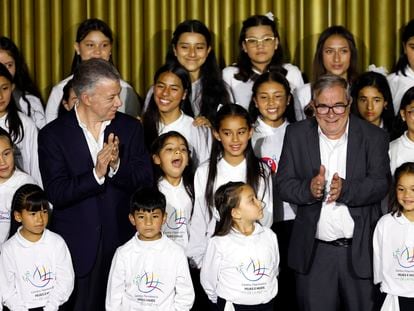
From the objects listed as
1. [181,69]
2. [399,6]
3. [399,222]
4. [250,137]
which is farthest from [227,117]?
[399,6]

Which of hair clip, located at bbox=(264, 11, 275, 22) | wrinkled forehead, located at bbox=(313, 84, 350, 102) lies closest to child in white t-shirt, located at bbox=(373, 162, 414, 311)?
wrinkled forehead, located at bbox=(313, 84, 350, 102)

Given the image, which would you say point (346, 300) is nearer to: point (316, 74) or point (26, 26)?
point (316, 74)

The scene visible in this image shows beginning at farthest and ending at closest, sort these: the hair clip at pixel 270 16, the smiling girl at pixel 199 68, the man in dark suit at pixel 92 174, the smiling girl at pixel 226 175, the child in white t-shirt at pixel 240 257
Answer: the hair clip at pixel 270 16 → the smiling girl at pixel 199 68 → the smiling girl at pixel 226 175 → the child in white t-shirt at pixel 240 257 → the man in dark suit at pixel 92 174

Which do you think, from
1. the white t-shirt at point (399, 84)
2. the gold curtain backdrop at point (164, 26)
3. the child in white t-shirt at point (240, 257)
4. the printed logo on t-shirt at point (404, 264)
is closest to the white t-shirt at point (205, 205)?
the child in white t-shirt at point (240, 257)

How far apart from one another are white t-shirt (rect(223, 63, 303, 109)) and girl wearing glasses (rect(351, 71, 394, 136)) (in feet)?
1.49

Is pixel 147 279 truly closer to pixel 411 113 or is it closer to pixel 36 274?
pixel 36 274

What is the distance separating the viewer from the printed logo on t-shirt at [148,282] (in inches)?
180

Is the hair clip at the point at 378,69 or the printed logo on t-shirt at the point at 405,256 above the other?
the hair clip at the point at 378,69

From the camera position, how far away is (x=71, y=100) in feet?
17.5

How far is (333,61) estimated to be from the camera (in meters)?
5.52

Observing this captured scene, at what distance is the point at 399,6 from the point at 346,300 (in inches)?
92.3

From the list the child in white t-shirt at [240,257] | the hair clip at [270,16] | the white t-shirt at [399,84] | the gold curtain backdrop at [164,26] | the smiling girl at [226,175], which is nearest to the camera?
the child in white t-shirt at [240,257]

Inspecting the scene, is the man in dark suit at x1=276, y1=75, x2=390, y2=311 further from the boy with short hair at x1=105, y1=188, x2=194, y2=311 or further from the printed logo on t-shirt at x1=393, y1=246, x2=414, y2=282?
the boy with short hair at x1=105, y1=188, x2=194, y2=311

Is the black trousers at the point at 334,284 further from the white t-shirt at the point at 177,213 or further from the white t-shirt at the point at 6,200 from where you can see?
the white t-shirt at the point at 6,200
